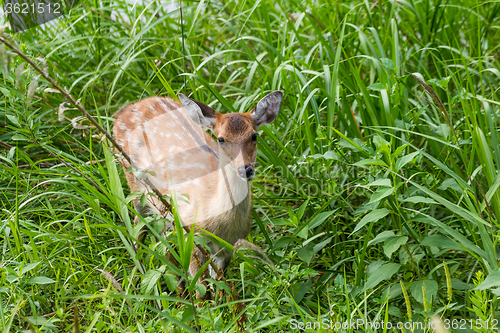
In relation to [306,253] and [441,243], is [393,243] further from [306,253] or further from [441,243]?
[306,253]

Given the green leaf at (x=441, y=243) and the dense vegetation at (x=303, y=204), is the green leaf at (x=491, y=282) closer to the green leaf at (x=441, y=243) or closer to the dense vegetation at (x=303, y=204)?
the dense vegetation at (x=303, y=204)

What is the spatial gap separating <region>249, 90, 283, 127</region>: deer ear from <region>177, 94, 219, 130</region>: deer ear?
26 cm

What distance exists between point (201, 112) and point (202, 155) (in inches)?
20.9

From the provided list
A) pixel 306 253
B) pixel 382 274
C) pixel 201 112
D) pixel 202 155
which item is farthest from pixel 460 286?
pixel 202 155

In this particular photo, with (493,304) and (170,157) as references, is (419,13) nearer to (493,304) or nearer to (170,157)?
(170,157)

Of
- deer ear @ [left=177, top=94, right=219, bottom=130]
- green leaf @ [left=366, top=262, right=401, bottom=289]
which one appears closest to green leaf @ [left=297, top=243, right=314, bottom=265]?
green leaf @ [left=366, top=262, right=401, bottom=289]

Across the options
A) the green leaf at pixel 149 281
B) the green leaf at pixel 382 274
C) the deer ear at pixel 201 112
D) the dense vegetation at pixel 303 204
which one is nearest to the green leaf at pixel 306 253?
the dense vegetation at pixel 303 204

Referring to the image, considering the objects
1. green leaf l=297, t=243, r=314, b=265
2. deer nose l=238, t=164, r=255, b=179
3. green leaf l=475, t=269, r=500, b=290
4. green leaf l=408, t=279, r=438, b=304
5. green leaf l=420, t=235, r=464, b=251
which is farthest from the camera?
deer nose l=238, t=164, r=255, b=179

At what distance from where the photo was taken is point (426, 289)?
1.96 metres

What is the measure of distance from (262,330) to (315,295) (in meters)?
0.41

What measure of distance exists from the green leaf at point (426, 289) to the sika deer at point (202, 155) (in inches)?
38.4

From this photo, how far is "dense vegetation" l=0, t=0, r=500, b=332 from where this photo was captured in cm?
199

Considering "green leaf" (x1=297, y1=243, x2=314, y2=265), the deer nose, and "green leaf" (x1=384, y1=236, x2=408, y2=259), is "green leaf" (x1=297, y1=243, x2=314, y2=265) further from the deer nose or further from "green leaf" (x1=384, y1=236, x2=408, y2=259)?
the deer nose

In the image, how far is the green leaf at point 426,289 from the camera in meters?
1.92
